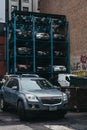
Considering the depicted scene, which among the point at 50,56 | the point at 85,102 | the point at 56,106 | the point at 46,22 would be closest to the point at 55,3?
the point at 46,22

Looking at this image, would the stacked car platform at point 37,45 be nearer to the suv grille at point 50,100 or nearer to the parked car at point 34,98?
the parked car at point 34,98

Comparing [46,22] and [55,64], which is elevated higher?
[46,22]

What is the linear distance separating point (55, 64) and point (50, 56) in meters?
1.14

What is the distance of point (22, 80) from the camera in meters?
15.7

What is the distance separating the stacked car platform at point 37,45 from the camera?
34.0 m

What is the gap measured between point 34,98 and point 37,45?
21189mm

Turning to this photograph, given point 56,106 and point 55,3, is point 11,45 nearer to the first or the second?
point 55,3

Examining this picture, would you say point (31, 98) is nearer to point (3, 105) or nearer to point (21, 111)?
point (21, 111)

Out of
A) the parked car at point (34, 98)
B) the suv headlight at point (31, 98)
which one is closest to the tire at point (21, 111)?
the parked car at point (34, 98)

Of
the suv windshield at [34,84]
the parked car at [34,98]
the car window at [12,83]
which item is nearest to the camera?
the parked car at [34,98]

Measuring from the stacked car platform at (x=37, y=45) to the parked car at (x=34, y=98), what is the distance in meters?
18.1

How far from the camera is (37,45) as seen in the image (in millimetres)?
34781

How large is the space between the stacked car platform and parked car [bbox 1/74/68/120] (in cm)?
1810

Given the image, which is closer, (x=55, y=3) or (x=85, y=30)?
(x=85, y=30)
